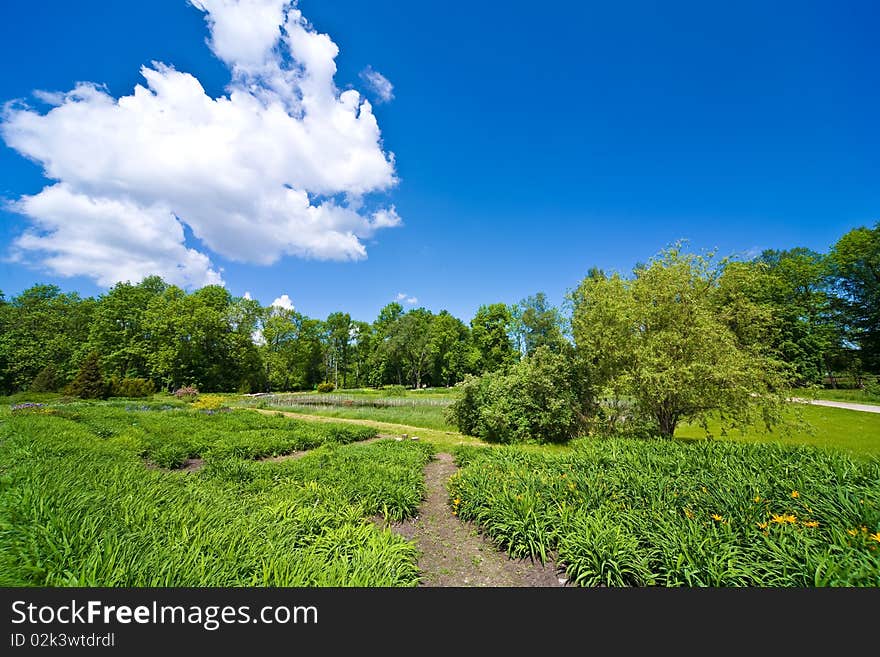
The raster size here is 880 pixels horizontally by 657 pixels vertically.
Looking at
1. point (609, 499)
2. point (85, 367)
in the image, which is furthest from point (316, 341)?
point (609, 499)

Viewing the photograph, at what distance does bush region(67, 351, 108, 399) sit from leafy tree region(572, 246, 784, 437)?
42978 mm

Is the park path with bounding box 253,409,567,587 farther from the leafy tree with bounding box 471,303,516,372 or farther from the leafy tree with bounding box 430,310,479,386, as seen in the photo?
the leafy tree with bounding box 430,310,479,386

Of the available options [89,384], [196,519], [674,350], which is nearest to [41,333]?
[89,384]

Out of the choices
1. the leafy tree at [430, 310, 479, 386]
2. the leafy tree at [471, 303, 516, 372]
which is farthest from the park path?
the leafy tree at [430, 310, 479, 386]

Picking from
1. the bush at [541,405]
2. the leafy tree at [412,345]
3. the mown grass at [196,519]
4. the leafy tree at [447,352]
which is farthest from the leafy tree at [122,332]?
the bush at [541,405]

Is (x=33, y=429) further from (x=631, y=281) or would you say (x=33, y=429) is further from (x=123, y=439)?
(x=631, y=281)

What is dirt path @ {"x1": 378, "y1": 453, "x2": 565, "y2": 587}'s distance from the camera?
15.0 ft

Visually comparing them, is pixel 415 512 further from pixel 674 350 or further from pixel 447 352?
pixel 447 352

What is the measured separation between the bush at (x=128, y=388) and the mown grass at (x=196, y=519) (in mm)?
31904

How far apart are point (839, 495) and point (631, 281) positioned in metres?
10.00

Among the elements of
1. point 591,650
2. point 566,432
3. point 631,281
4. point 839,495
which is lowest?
point 566,432

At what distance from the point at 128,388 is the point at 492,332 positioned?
47279 mm

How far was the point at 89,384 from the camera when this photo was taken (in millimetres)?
30625

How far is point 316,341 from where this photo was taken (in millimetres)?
59062
